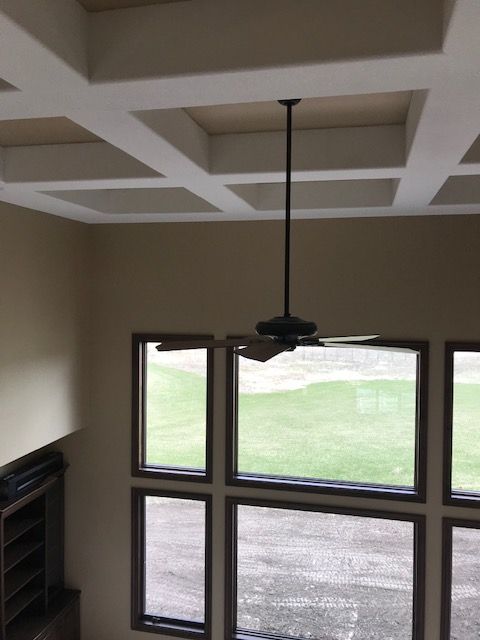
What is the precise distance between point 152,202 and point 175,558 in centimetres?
304

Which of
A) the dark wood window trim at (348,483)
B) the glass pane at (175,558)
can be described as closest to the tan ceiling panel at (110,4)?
the dark wood window trim at (348,483)

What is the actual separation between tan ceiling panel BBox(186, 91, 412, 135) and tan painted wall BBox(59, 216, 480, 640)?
1.78 metres

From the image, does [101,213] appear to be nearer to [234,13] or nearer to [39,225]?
[39,225]

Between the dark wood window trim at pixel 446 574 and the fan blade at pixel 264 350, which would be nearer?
the fan blade at pixel 264 350

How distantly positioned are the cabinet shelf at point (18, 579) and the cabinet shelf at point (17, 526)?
1.04ft

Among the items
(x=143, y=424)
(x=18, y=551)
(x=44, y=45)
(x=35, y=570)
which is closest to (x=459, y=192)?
(x=44, y=45)

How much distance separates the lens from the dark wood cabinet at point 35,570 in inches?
163

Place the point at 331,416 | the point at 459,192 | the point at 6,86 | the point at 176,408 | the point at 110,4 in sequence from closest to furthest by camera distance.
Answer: the point at 110,4 < the point at 6,86 < the point at 459,192 < the point at 331,416 < the point at 176,408

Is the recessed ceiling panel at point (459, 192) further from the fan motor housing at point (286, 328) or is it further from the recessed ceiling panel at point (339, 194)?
the fan motor housing at point (286, 328)

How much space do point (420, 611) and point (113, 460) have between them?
108 inches

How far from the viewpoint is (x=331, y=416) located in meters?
4.44

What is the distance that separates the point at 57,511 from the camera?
15.7ft

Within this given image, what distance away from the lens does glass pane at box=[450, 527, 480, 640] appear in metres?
4.20

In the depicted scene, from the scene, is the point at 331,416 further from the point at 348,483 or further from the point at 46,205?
the point at 46,205
